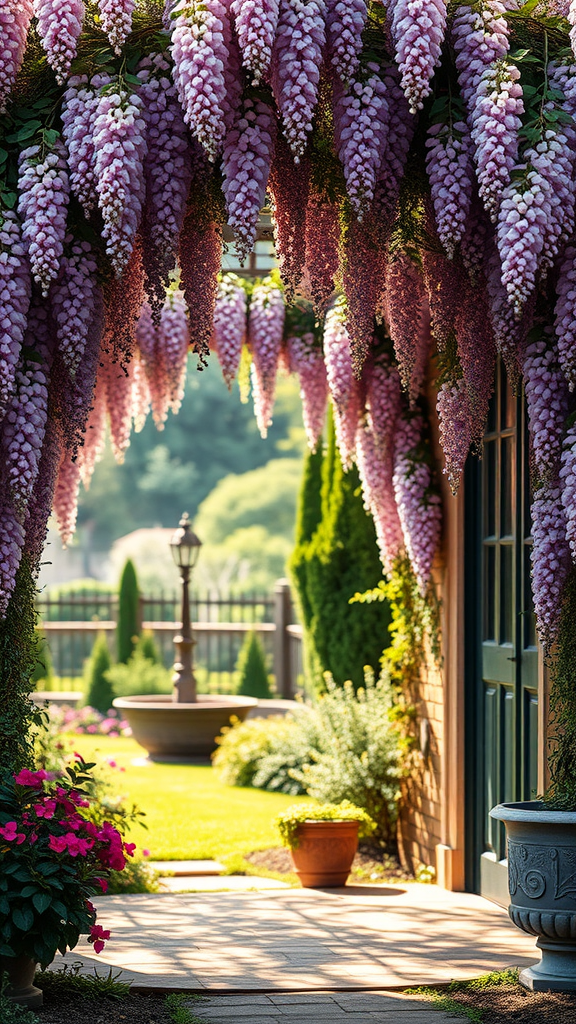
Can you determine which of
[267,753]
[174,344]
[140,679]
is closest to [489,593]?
[174,344]

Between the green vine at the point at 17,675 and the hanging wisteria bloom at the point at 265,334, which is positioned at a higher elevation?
the hanging wisteria bloom at the point at 265,334

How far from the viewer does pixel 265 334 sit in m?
6.71

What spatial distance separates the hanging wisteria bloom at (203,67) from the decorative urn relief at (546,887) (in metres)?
2.05

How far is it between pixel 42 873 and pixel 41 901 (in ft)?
0.31

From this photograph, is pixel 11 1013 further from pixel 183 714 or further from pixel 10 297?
pixel 183 714

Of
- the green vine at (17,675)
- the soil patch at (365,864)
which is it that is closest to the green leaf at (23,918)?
the green vine at (17,675)

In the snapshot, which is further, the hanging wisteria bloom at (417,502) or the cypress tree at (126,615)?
the cypress tree at (126,615)

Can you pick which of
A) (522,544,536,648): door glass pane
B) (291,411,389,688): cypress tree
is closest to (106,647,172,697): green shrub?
(291,411,389,688): cypress tree

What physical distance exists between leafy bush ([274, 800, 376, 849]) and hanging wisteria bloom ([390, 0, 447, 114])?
11.2ft

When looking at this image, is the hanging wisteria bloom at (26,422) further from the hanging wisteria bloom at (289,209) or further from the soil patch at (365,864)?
the soil patch at (365,864)

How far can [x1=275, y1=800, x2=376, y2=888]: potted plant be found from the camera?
582 centimetres

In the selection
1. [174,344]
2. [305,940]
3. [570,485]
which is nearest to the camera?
[570,485]

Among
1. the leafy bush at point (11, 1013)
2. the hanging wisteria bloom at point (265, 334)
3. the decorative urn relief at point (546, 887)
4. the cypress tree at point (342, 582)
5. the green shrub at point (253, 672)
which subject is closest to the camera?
the leafy bush at point (11, 1013)

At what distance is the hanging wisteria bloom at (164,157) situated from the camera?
3.57m
